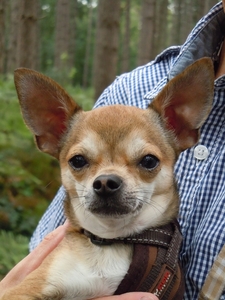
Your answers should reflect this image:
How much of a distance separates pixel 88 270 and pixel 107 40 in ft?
21.3

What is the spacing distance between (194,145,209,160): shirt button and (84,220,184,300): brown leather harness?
0.46 m

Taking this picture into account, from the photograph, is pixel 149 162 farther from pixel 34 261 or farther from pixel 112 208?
pixel 34 261

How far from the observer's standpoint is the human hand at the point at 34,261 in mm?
2736

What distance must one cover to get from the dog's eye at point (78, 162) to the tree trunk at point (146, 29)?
40.1 ft

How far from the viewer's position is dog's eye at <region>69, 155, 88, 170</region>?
249 centimetres

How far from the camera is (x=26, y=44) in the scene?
9.04 metres

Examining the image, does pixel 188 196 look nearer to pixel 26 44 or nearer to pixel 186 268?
pixel 186 268

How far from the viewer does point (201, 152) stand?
265 cm

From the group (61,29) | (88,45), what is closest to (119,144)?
(61,29)

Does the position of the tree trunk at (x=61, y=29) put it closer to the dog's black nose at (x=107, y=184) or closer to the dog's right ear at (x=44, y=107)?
the dog's right ear at (x=44, y=107)

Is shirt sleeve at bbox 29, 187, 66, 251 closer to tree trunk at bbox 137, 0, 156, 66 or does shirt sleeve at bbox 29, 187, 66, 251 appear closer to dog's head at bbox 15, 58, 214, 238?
dog's head at bbox 15, 58, 214, 238

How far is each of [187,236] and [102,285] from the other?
21.3 inches

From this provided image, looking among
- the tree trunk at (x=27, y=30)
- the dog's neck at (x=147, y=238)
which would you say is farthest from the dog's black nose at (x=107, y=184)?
the tree trunk at (x=27, y=30)

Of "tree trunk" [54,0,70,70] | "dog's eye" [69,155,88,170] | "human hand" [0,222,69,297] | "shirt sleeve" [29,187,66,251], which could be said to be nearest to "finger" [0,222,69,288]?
"human hand" [0,222,69,297]
